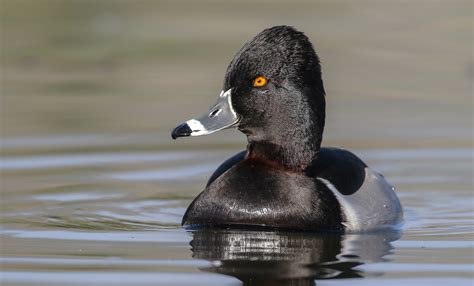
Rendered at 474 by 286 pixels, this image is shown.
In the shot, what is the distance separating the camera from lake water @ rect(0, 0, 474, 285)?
25.2ft

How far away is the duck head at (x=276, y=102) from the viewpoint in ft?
29.1

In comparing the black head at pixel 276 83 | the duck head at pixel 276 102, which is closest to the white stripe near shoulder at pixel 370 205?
the duck head at pixel 276 102

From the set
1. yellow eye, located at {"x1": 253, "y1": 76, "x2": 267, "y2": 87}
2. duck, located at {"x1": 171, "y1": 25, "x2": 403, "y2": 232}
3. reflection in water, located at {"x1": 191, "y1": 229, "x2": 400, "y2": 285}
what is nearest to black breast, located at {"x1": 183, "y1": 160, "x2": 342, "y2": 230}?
duck, located at {"x1": 171, "y1": 25, "x2": 403, "y2": 232}

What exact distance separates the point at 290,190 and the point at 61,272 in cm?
211

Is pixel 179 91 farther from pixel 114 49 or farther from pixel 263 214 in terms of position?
pixel 263 214

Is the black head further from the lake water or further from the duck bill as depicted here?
the lake water

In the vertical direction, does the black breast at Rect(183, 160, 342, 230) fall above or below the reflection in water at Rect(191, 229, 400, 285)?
above

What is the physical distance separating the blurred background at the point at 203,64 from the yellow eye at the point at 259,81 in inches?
142

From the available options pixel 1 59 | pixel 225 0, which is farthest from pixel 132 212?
pixel 225 0

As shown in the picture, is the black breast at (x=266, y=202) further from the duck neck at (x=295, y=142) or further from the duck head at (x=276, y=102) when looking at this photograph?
the duck head at (x=276, y=102)

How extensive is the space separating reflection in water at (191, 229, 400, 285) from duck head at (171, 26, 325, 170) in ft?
2.41

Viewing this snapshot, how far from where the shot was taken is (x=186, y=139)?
12.9 meters

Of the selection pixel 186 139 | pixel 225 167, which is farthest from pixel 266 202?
pixel 186 139

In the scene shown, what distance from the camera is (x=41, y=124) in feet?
42.5
